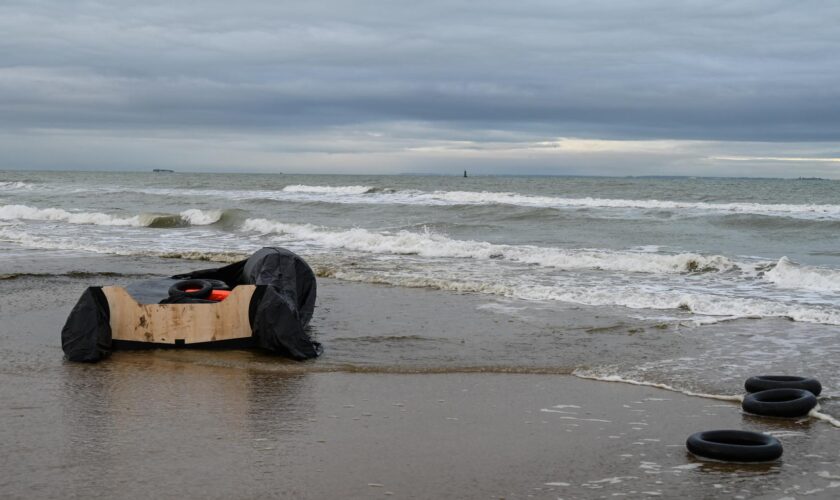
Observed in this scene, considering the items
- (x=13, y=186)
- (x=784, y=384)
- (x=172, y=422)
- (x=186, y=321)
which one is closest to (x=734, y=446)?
(x=784, y=384)

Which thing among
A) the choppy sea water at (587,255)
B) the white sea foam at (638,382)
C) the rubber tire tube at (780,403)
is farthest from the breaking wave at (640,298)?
the rubber tire tube at (780,403)

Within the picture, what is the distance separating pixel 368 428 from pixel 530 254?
12.3 m

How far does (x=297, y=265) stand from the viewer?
1019 cm

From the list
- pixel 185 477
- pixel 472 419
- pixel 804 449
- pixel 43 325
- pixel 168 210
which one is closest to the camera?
pixel 185 477

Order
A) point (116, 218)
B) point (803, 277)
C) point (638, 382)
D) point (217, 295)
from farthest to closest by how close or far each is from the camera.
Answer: point (116, 218) < point (803, 277) < point (217, 295) < point (638, 382)

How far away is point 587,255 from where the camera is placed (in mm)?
17406

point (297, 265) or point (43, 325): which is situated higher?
point (297, 265)

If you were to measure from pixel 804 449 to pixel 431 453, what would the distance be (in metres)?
2.45

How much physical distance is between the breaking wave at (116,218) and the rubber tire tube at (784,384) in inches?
1013

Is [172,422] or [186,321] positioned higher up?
[186,321]

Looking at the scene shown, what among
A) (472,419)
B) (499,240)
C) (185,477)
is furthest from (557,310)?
(499,240)

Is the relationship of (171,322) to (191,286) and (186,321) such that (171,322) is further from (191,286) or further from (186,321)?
(191,286)

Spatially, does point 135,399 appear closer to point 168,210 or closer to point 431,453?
point 431,453

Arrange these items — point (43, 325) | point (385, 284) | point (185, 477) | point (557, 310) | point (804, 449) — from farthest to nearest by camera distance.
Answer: point (385, 284), point (557, 310), point (43, 325), point (804, 449), point (185, 477)
